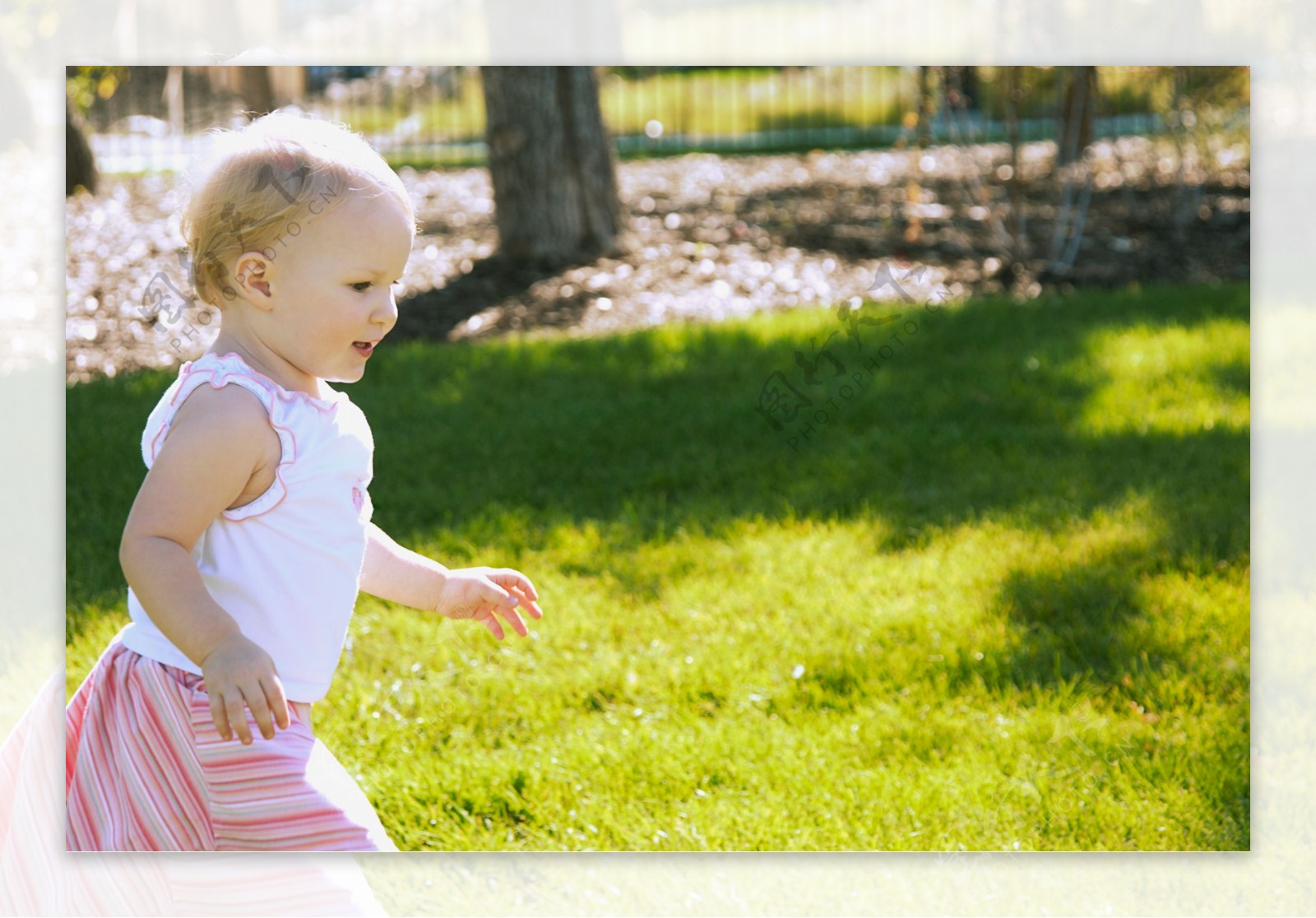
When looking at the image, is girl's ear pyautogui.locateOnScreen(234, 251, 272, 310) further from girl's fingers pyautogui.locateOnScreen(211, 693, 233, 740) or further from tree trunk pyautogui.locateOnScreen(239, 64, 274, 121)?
tree trunk pyautogui.locateOnScreen(239, 64, 274, 121)

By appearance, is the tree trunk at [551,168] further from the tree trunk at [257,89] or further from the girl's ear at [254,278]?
the girl's ear at [254,278]

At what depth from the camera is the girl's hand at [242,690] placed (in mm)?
1542

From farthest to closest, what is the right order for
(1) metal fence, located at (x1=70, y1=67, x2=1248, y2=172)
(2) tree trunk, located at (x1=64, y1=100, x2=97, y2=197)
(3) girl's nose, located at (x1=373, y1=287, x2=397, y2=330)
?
(2) tree trunk, located at (x1=64, y1=100, x2=97, y2=197)
(1) metal fence, located at (x1=70, y1=67, x2=1248, y2=172)
(3) girl's nose, located at (x1=373, y1=287, x2=397, y2=330)

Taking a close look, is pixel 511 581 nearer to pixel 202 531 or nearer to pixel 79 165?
pixel 202 531

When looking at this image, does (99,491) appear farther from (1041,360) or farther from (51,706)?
(1041,360)

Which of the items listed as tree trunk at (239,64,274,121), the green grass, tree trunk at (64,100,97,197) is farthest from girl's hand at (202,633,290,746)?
tree trunk at (64,100,97,197)

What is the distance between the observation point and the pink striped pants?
1743mm

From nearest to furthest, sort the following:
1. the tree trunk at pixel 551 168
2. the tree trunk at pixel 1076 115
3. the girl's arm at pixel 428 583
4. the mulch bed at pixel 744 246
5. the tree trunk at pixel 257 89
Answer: the girl's arm at pixel 428 583
the tree trunk at pixel 257 89
the mulch bed at pixel 744 246
the tree trunk at pixel 551 168
the tree trunk at pixel 1076 115

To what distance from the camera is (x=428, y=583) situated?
1945 millimetres

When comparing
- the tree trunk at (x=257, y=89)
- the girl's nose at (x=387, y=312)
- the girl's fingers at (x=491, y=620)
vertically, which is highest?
the tree trunk at (x=257, y=89)

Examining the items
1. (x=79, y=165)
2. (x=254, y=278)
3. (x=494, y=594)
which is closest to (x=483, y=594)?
(x=494, y=594)

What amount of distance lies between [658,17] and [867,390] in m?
1.38

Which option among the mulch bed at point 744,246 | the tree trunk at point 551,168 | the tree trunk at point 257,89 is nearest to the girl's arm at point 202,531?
the mulch bed at point 744,246

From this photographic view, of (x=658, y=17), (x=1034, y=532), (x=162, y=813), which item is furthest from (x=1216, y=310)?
(x=162, y=813)
